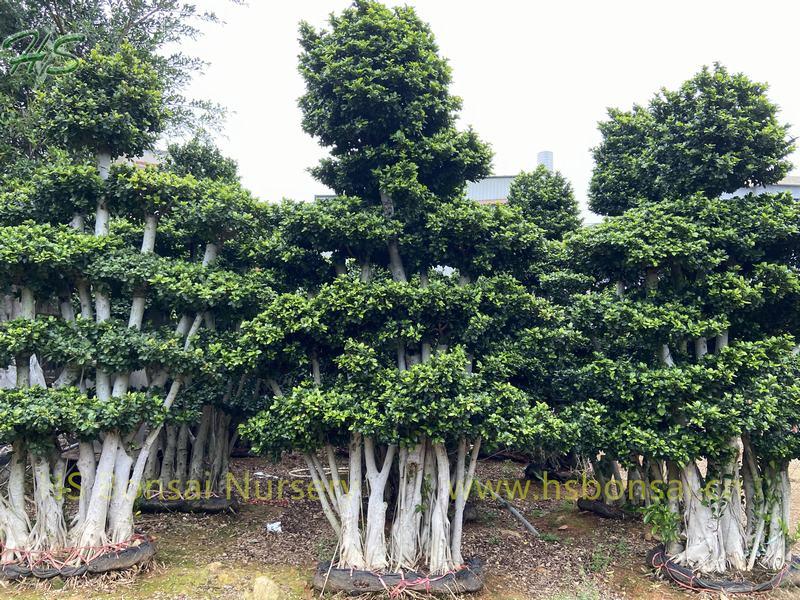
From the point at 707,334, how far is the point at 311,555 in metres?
6.72

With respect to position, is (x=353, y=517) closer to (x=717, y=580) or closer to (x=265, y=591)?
(x=265, y=591)

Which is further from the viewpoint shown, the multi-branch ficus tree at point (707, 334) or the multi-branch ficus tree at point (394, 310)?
the multi-branch ficus tree at point (707, 334)

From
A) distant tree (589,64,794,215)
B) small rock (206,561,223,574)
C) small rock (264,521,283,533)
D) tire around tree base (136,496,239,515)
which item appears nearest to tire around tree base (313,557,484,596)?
small rock (206,561,223,574)

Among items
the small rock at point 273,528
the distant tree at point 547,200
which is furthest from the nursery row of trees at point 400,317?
the distant tree at point 547,200

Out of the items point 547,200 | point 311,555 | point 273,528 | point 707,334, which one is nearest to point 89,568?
point 273,528

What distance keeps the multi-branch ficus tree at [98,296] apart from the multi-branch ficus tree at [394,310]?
130 centimetres

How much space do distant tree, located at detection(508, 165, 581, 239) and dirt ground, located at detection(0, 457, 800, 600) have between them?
632cm

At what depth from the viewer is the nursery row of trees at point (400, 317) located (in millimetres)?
6738

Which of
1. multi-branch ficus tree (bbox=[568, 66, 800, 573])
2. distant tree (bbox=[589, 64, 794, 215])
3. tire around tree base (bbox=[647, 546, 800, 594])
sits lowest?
tire around tree base (bbox=[647, 546, 800, 594])

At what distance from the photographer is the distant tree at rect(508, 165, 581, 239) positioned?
1202 cm

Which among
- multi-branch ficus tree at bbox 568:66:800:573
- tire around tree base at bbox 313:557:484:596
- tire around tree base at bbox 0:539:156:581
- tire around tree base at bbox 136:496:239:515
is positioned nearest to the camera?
tire around tree base at bbox 313:557:484:596

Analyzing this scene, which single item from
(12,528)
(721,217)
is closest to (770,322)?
(721,217)

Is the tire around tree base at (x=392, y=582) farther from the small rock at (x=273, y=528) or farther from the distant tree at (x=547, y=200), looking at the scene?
the distant tree at (x=547, y=200)

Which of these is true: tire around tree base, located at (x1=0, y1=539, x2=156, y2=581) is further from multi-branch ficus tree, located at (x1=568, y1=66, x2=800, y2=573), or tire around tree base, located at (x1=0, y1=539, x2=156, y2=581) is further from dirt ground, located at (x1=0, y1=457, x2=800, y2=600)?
multi-branch ficus tree, located at (x1=568, y1=66, x2=800, y2=573)
